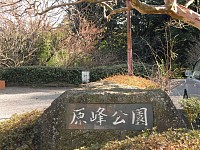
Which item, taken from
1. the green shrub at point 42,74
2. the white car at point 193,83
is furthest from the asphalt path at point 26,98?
the green shrub at point 42,74

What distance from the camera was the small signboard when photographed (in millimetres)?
4152

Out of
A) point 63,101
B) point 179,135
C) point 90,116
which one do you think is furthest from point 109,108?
point 179,135

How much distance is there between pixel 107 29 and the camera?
20.3 metres

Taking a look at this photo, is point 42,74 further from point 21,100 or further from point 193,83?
point 193,83

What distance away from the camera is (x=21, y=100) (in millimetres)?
10797

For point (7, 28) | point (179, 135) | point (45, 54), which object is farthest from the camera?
point (45, 54)

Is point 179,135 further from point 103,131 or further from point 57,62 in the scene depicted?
point 57,62

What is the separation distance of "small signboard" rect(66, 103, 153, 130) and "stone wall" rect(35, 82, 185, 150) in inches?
2.5

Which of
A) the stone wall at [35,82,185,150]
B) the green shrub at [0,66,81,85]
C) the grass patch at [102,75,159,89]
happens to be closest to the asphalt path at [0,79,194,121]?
the green shrub at [0,66,81,85]

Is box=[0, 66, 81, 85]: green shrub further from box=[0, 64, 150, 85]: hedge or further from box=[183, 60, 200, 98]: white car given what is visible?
box=[183, 60, 200, 98]: white car

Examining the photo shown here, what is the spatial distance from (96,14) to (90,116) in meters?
14.7

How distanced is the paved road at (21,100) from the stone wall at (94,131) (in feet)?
12.3

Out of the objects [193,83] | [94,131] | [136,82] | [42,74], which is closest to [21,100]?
[42,74]

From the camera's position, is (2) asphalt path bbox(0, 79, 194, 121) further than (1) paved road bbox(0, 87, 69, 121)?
No
